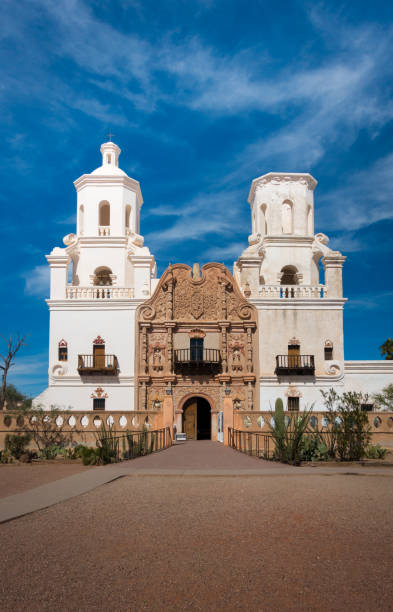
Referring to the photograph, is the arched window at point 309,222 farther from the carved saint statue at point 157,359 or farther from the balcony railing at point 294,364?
the carved saint statue at point 157,359

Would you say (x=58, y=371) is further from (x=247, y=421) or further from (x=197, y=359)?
(x=247, y=421)

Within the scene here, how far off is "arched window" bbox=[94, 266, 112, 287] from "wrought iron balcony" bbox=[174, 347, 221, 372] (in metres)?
7.68

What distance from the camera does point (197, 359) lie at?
33562mm

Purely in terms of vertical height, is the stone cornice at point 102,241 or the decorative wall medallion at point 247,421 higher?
the stone cornice at point 102,241

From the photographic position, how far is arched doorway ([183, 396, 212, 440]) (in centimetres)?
3316

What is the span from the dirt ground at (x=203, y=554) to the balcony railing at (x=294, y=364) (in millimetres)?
22870

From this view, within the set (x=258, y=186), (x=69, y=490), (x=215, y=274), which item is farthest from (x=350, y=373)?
(x=69, y=490)

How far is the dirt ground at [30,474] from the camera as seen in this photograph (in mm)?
11569

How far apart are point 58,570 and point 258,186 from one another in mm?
34887

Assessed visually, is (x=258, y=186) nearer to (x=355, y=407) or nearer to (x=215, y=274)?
(x=215, y=274)

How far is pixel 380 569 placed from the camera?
562 centimetres

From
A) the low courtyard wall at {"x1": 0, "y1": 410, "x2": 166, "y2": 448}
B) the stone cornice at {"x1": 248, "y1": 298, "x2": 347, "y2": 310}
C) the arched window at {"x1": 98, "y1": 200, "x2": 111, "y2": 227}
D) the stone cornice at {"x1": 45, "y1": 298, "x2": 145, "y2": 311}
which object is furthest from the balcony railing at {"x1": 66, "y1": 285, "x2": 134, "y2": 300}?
the low courtyard wall at {"x1": 0, "y1": 410, "x2": 166, "y2": 448}

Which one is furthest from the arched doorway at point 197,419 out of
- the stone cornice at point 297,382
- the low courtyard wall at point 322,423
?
the low courtyard wall at point 322,423

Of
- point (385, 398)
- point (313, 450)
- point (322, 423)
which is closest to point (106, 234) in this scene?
point (385, 398)
